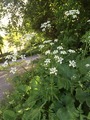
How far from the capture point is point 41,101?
405cm

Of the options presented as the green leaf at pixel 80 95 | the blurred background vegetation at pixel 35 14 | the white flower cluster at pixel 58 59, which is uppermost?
the blurred background vegetation at pixel 35 14

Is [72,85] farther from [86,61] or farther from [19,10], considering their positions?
[19,10]

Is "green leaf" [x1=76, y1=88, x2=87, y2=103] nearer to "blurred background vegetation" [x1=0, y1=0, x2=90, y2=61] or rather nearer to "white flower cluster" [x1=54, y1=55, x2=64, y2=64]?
"white flower cluster" [x1=54, y1=55, x2=64, y2=64]

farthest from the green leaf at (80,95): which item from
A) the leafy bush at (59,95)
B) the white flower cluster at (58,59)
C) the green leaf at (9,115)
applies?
the green leaf at (9,115)

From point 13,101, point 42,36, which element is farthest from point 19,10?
point 13,101

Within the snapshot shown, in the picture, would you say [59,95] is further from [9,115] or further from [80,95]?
[9,115]

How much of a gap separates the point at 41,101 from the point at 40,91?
0.20m

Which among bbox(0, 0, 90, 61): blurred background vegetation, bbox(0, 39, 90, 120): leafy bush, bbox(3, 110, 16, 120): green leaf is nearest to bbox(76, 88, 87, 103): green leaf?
bbox(0, 39, 90, 120): leafy bush

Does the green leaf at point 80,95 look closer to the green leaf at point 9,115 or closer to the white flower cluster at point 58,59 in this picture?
the white flower cluster at point 58,59

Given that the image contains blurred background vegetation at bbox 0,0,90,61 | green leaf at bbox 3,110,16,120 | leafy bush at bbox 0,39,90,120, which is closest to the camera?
leafy bush at bbox 0,39,90,120

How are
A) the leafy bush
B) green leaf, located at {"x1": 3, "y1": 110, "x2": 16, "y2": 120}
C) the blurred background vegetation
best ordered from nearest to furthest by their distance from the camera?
the leafy bush < green leaf, located at {"x1": 3, "y1": 110, "x2": 16, "y2": 120} < the blurred background vegetation

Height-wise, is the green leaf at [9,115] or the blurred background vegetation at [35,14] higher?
the blurred background vegetation at [35,14]

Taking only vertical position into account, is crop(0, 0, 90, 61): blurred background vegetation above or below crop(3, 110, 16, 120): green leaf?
above

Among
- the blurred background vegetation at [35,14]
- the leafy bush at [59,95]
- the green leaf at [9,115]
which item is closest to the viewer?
the leafy bush at [59,95]
